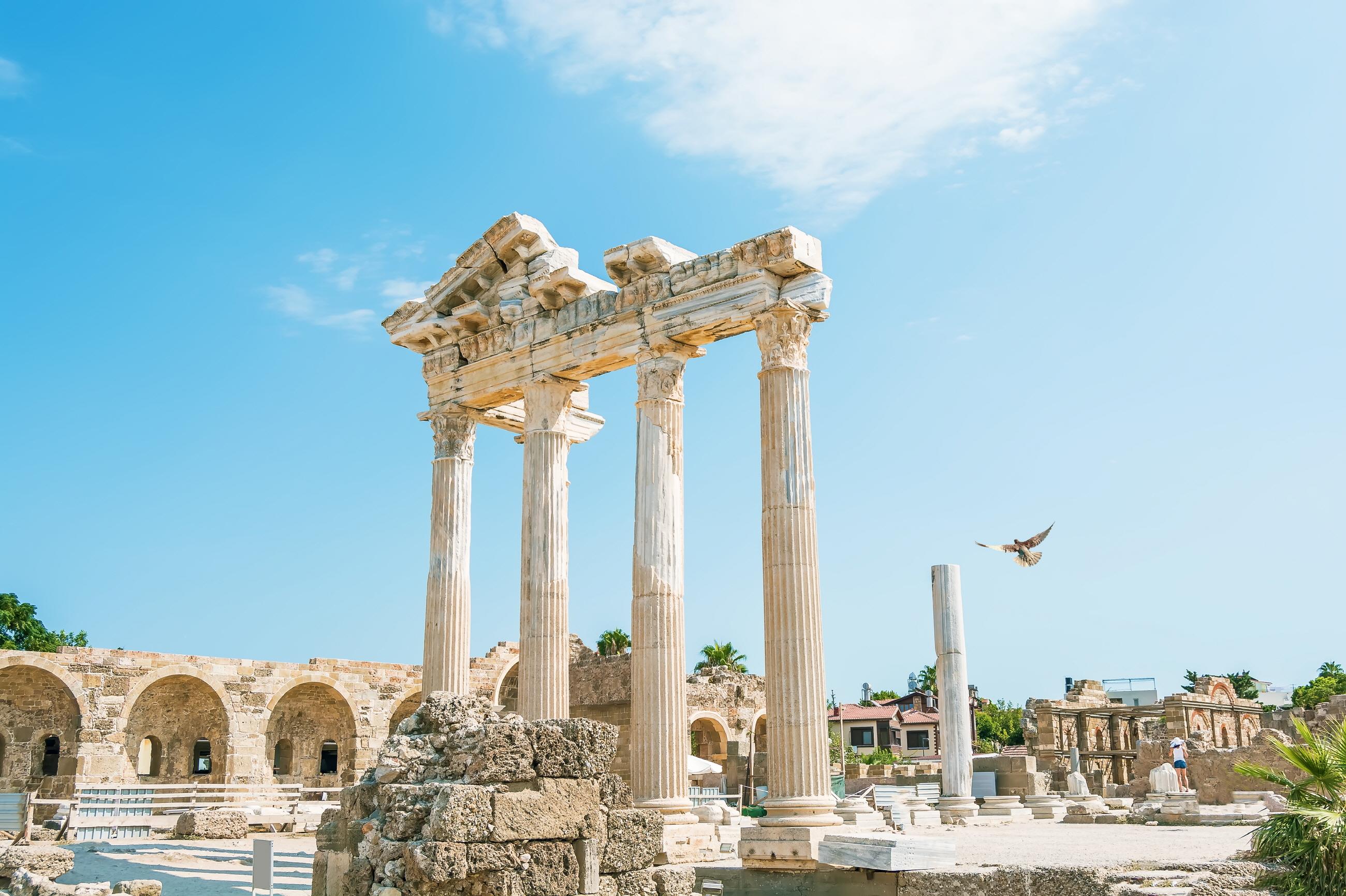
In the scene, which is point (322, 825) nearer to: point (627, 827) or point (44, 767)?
point (627, 827)

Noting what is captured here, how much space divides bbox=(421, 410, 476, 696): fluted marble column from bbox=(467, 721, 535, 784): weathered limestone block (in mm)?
10322

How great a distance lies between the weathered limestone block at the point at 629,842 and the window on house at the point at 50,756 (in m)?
24.1

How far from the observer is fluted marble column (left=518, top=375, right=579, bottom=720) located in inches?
669

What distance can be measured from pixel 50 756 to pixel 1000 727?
218 feet

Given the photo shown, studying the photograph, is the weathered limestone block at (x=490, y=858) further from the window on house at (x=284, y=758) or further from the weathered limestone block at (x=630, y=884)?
the window on house at (x=284, y=758)

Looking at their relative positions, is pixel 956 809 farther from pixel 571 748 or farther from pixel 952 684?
pixel 571 748

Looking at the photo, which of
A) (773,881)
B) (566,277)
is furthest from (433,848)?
(566,277)

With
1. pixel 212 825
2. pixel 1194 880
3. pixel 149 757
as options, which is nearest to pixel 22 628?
pixel 149 757

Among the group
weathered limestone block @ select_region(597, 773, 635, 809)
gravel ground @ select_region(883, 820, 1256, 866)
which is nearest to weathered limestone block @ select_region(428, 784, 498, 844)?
weathered limestone block @ select_region(597, 773, 635, 809)

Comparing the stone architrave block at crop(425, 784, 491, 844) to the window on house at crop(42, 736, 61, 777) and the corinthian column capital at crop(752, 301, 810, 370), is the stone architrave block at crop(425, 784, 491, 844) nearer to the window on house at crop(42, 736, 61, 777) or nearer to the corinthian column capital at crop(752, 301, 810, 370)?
the corinthian column capital at crop(752, 301, 810, 370)

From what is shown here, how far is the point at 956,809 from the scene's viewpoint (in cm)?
2114

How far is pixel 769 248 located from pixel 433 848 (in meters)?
9.32

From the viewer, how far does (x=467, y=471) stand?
19359 mm

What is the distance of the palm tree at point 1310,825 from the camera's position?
8.93 m
